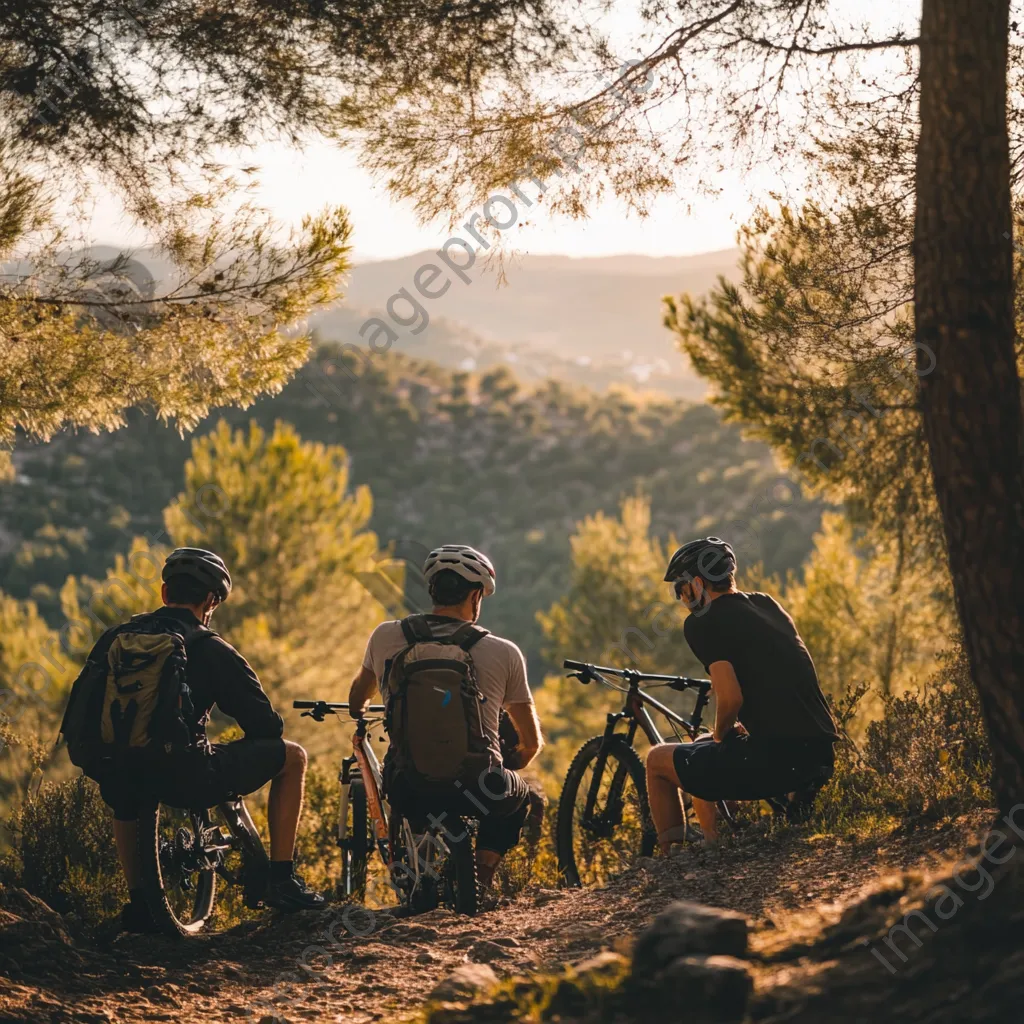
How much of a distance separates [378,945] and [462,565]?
1.39 meters

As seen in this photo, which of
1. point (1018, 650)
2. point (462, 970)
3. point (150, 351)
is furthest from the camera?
point (150, 351)

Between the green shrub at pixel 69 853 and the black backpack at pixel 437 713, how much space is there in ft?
5.02

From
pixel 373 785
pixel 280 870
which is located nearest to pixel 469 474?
pixel 373 785

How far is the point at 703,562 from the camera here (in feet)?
14.2

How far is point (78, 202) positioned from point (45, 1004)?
3764 millimetres

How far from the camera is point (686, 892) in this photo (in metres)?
4.10

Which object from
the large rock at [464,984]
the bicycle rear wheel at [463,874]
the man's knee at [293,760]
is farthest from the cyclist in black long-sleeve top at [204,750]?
the large rock at [464,984]

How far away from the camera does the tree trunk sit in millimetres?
3721

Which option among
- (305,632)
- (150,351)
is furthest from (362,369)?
(150,351)

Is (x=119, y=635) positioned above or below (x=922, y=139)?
below

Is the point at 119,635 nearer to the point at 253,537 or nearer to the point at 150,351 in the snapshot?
the point at 150,351

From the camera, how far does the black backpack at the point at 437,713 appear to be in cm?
396

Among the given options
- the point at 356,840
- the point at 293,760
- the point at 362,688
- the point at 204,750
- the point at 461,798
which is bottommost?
the point at 356,840

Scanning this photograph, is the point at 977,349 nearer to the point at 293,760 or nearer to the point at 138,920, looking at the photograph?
the point at 293,760
